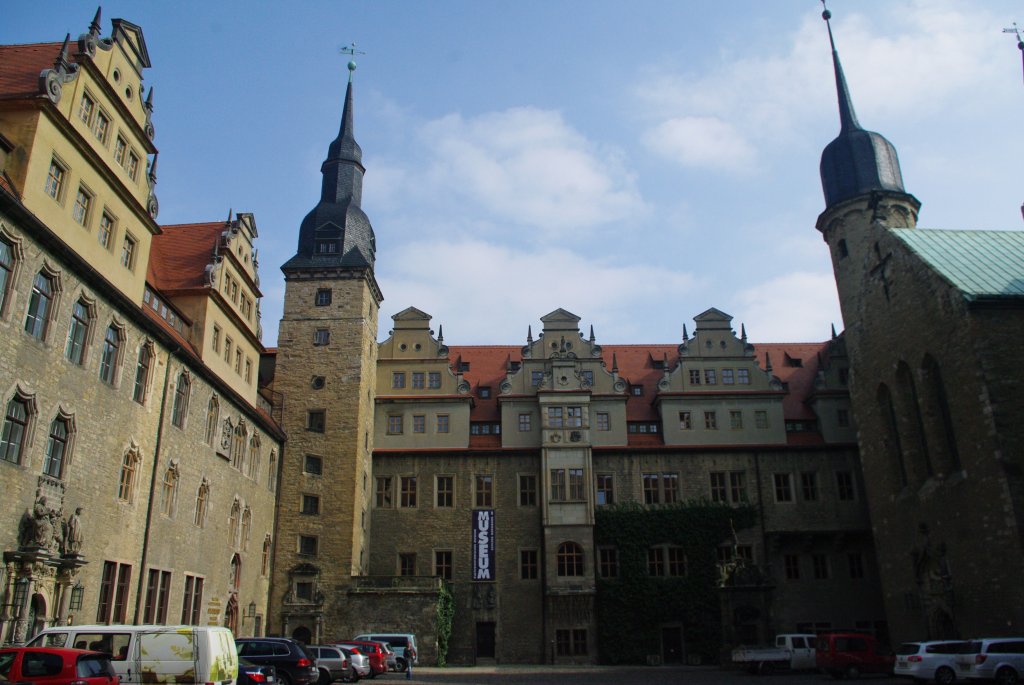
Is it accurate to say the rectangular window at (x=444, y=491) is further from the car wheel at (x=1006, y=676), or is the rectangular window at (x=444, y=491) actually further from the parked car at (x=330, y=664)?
the car wheel at (x=1006, y=676)

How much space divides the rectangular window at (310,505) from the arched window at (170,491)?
9.91 meters

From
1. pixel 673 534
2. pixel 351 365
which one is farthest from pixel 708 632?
pixel 351 365

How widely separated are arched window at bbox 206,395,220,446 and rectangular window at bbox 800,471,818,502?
24071 millimetres

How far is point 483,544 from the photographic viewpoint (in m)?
34.5

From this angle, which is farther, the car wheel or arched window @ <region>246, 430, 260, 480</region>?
arched window @ <region>246, 430, 260, 480</region>

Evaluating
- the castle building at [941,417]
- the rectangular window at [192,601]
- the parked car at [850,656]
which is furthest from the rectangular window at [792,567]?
the rectangular window at [192,601]

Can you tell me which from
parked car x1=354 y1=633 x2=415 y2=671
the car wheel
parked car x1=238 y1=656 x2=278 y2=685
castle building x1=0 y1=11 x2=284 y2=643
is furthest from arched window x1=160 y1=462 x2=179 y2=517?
the car wheel

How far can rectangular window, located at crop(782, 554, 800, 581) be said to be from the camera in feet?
113

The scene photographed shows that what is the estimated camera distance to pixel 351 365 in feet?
115

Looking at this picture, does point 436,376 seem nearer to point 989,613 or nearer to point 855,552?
point 855,552

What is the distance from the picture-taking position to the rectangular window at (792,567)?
34406 mm

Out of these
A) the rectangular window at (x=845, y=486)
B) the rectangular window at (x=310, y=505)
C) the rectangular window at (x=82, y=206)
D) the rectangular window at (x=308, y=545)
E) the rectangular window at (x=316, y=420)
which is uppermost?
the rectangular window at (x=82, y=206)

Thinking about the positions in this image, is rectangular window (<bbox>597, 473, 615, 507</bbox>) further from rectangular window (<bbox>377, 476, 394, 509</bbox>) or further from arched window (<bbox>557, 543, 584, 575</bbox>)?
rectangular window (<bbox>377, 476, 394, 509</bbox>)

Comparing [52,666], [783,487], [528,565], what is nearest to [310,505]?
[528,565]
